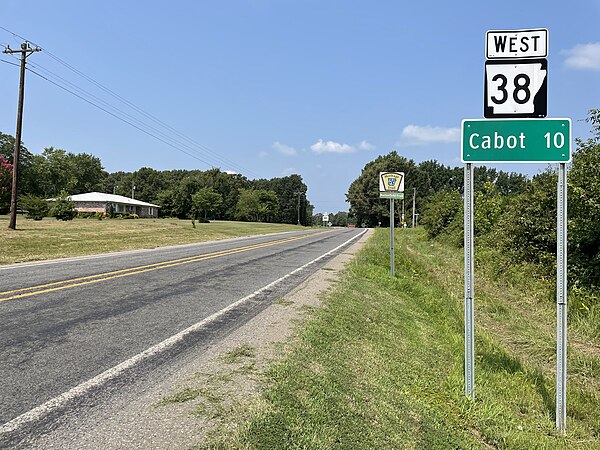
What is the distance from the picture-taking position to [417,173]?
3814 inches

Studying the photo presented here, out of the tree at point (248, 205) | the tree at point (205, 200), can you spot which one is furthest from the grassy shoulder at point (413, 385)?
the tree at point (248, 205)

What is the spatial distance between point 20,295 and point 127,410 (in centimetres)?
522

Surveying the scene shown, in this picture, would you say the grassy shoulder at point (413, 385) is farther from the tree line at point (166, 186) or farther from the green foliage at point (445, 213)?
the tree line at point (166, 186)

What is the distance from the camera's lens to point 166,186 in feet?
382

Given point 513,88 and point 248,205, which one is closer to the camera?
point 513,88

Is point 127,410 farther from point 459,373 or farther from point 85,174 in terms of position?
point 85,174

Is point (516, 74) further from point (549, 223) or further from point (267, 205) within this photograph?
point (267, 205)

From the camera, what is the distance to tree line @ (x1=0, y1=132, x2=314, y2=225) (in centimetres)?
8003

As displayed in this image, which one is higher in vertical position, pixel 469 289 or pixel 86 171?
pixel 86 171

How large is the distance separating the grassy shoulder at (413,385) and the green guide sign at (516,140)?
2.39 m

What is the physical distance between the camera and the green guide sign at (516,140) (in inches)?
160

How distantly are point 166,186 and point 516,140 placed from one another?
119 m

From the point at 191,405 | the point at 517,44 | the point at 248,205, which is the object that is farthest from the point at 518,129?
the point at 248,205

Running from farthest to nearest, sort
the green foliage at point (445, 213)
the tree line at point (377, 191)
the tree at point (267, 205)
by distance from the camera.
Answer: the tree at point (267, 205) → the tree line at point (377, 191) → the green foliage at point (445, 213)
